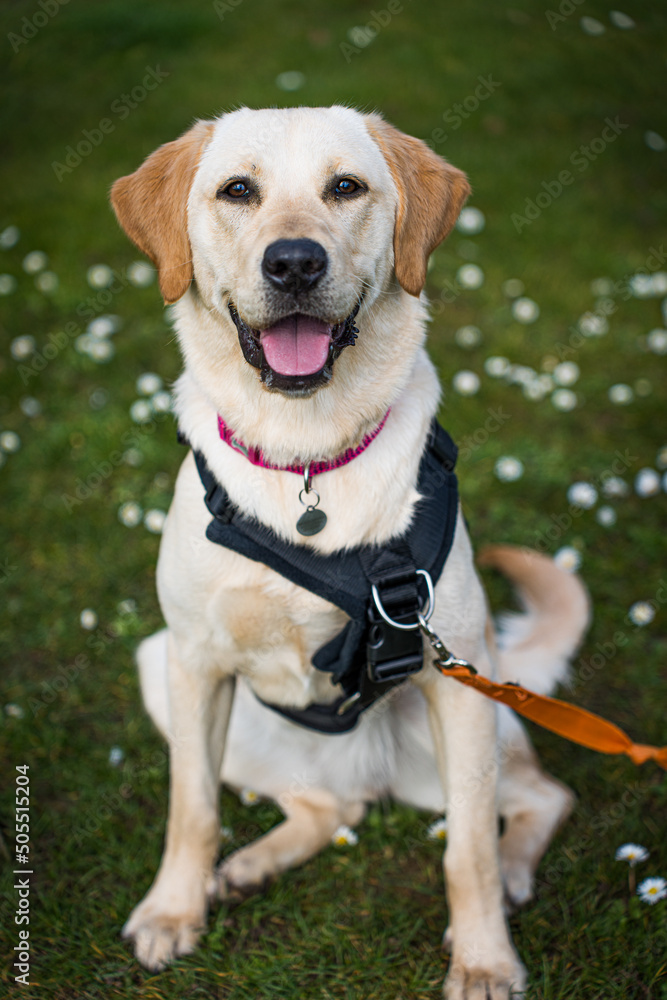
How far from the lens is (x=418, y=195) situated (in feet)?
7.15

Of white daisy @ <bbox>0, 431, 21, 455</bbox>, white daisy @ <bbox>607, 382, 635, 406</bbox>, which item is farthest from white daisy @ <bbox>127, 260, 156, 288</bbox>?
white daisy @ <bbox>607, 382, 635, 406</bbox>

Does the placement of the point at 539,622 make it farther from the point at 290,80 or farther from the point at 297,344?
the point at 290,80

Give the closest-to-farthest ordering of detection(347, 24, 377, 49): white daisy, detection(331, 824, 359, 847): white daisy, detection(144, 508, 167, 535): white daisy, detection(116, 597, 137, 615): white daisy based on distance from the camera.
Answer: detection(331, 824, 359, 847): white daisy < detection(116, 597, 137, 615): white daisy < detection(144, 508, 167, 535): white daisy < detection(347, 24, 377, 49): white daisy

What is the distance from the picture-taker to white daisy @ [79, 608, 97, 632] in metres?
3.16

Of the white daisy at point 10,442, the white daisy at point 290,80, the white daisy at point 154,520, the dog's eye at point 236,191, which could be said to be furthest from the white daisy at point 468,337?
the white daisy at point 290,80

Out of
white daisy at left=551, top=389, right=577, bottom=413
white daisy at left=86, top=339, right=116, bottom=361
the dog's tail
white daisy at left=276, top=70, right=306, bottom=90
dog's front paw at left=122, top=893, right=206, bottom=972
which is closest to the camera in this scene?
dog's front paw at left=122, top=893, right=206, bottom=972

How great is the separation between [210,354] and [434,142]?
520 cm

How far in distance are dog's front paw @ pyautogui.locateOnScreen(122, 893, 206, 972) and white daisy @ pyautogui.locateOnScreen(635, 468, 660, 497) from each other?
8.87 ft

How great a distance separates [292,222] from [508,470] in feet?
7.69

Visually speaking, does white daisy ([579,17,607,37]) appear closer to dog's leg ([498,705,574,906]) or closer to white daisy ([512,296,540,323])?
white daisy ([512,296,540,323])

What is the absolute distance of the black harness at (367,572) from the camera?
194 cm

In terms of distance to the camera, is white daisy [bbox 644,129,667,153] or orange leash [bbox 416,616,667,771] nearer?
orange leash [bbox 416,616,667,771]

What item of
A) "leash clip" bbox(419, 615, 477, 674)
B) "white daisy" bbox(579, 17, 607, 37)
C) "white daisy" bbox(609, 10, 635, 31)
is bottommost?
"leash clip" bbox(419, 615, 477, 674)

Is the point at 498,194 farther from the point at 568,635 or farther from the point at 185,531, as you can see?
the point at 185,531
